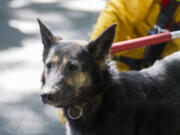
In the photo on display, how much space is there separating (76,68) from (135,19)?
4.47ft

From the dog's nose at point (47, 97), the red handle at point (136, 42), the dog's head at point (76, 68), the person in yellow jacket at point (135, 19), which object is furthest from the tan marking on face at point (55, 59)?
the person in yellow jacket at point (135, 19)

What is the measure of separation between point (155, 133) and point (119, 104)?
0.41m

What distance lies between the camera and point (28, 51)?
4.98 metres

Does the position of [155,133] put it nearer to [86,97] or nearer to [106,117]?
[106,117]

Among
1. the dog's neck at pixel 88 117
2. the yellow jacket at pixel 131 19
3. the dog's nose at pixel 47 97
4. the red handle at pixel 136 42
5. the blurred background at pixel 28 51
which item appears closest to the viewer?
the dog's nose at pixel 47 97

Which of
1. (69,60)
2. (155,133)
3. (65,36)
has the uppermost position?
(69,60)

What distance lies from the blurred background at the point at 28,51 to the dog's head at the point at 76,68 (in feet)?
3.77

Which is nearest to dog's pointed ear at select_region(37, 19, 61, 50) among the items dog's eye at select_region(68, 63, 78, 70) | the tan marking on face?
the tan marking on face

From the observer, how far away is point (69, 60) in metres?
2.55

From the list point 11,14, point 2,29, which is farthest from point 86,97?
point 11,14

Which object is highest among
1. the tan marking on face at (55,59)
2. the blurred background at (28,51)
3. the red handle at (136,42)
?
the tan marking on face at (55,59)

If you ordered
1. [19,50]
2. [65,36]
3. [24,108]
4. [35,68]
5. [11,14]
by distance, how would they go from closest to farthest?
1. [24,108]
2. [35,68]
3. [19,50]
4. [65,36]
5. [11,14]

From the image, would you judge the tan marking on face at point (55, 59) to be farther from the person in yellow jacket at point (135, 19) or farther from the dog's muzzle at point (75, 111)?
the person in yellow jacket at point (135, 19)

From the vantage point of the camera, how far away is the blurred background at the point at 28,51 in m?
3.74
